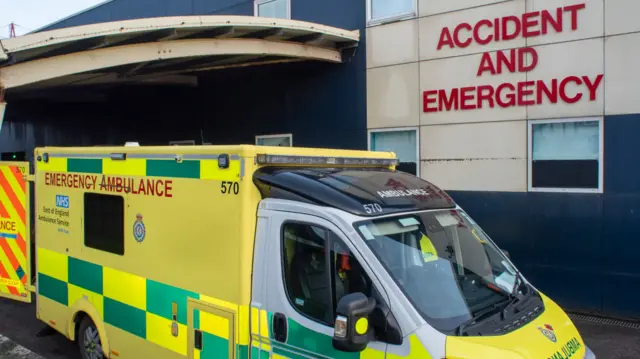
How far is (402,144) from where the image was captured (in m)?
8.91

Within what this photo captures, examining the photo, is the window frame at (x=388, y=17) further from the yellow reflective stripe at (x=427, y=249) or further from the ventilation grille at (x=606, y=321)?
the yellow reflective stripe at (x=427, y=249)

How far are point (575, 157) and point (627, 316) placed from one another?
2.19 metres

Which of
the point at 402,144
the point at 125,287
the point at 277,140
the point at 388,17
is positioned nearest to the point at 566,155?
the point at 402,144

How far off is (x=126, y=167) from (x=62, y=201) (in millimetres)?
1282

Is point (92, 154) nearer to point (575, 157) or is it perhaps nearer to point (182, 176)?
point (182, 176)

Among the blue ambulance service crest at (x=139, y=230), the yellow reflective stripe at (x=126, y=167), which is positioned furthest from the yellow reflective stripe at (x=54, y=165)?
the blue ambulance service crest at (x=139, y=230)

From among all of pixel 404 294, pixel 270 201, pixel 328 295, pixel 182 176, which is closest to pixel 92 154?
pixel 182 176

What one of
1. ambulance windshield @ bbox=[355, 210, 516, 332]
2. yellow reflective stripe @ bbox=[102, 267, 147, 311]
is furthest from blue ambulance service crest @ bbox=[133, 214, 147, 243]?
ambulance windshield @ bbox=[355, 210, 516, 332]

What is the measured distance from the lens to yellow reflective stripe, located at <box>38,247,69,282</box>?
5.30 metres

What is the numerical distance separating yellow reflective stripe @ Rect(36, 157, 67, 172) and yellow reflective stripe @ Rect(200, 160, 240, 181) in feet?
7.59

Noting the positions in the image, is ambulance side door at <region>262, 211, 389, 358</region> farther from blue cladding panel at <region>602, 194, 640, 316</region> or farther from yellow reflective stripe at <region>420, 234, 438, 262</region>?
blue cladding panel at <region>602, 194, 640, 316</region>

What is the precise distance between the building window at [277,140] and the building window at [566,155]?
4.54 m

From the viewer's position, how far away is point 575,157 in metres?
7.20

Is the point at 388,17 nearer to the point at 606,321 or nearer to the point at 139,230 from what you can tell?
the point at 606,321
